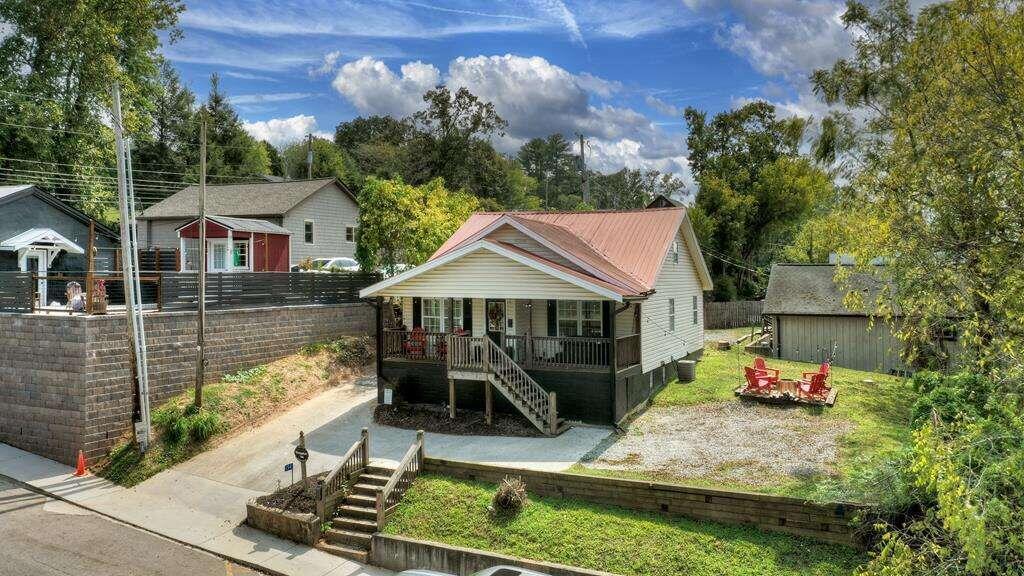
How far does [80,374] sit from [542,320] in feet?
40.7

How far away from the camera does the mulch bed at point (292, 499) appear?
1334 cm

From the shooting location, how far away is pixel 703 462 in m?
13.7

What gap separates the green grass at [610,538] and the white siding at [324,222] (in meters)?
22.3

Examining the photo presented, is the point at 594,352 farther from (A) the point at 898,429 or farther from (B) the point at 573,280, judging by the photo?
(A) the point at 898,429

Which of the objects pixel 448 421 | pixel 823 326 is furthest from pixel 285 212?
pixel 823 326

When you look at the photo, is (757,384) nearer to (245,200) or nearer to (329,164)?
(245,200)

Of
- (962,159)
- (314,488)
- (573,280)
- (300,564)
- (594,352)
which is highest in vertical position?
(962,159)

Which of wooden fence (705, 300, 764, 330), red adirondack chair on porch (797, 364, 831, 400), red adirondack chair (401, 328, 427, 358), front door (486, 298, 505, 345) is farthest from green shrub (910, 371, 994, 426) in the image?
wooden fence (705, 300, 764, 330)

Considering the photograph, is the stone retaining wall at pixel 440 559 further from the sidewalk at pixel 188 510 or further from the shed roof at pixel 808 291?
the shed roof at pixel 808 291

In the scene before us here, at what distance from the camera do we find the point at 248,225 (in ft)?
93.8

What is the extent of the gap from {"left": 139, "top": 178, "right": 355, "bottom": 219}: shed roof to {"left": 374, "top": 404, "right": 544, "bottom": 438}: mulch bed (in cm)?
1694

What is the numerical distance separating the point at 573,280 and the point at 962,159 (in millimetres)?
8403

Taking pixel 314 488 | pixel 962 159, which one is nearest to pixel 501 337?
pixel 314 488

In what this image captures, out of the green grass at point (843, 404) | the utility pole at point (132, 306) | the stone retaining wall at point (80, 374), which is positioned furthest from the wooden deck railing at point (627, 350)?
the utility pole at point (132, 306)
